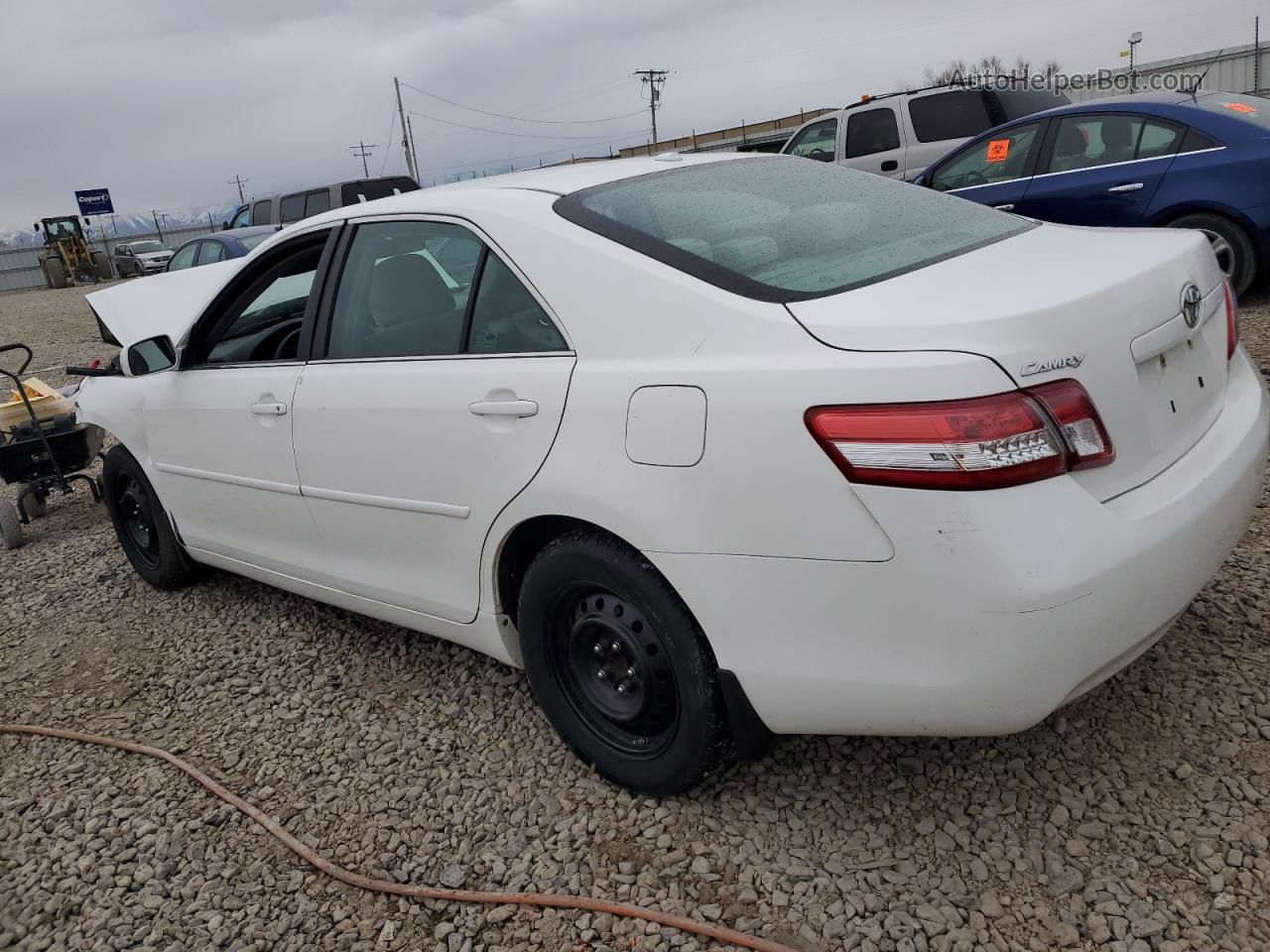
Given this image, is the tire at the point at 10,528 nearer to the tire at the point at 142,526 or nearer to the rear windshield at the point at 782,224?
the tire at the point at 142,526

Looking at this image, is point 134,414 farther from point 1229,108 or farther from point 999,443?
point 1229,108

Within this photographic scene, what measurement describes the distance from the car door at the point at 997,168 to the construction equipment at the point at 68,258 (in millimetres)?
39642

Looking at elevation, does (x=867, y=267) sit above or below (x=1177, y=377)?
above

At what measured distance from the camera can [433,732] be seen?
3.12 meters

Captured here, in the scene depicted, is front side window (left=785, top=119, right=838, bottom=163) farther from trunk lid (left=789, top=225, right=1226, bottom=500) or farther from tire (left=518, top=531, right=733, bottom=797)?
tire (left=518, top=531, right=733, bottom=797)

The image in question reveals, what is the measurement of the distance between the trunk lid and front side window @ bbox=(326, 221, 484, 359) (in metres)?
1.10

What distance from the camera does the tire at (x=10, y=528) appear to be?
5738mm

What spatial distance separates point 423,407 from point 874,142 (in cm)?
995

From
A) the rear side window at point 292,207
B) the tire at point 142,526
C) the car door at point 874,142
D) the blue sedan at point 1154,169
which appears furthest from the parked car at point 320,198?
the tire at point 142,526

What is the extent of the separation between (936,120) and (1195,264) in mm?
9507

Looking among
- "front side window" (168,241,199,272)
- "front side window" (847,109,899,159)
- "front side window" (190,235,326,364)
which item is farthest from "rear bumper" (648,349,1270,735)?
"front side window" (168,241,199,272)

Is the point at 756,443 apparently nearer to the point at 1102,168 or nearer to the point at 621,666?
the point at 621,666

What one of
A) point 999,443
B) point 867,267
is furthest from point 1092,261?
point 999,443

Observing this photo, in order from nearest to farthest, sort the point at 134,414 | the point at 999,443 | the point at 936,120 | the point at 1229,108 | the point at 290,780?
the point at 999,443 < the point at 290,780 < the point at 134,414 < the point at 1229,108 < the point at 936,120
